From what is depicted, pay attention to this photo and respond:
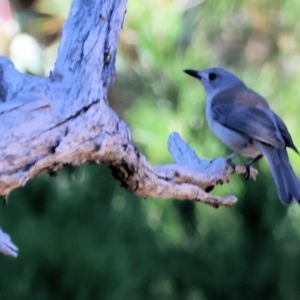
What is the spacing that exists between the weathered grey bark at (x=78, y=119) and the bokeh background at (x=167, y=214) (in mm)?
426

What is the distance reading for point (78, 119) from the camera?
158 centimetres

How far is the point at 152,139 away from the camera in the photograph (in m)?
2.61

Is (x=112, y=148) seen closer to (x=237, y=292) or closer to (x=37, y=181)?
(x=37, y=181)

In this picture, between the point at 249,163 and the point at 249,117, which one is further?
the point at 249,117

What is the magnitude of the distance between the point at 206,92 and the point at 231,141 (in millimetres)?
489

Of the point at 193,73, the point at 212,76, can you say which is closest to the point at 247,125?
the point at 193,73

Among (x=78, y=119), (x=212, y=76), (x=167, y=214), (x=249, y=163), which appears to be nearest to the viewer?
(x=78, y=119)

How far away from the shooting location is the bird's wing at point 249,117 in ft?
7.86

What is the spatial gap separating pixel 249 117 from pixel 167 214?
16.3 inches

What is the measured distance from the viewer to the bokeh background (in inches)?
82.8

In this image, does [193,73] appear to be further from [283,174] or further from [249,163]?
[283,174]

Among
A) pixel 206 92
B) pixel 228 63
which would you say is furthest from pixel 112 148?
pixel 228 63

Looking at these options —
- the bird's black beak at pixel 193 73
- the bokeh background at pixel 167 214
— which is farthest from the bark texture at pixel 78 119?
the bird's black beak at pixel 193 73

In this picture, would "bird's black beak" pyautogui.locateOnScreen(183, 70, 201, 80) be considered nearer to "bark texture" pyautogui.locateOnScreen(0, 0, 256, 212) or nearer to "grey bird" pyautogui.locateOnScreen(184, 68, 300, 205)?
"grey bird" pyautogui.locateOnScreen(184, 68, 300, 205)
